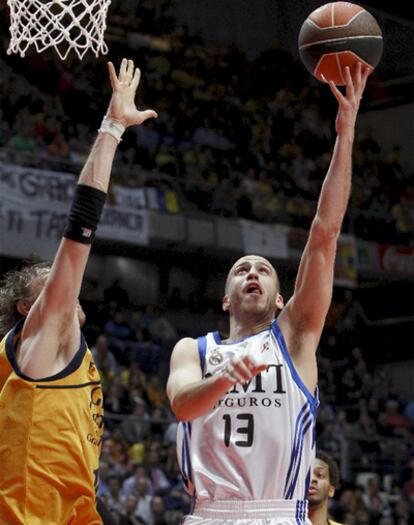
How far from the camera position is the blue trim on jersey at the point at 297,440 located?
425 cm

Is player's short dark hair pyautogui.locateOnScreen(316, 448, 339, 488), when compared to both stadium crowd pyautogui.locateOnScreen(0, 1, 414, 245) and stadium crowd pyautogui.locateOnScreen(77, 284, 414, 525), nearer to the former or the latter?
stadium crowd pyautogui.locateOnScreen(77, 284, 414, 525)

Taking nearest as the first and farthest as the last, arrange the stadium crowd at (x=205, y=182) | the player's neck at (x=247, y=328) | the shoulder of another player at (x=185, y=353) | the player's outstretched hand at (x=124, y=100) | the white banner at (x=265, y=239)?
1. the player's outstretched hand at (x=124, y=100)
2. the shoulder of another player at (x=185, y=353)
3. the player's neck at (x=247, y=328)
4. the stadium crowd at (x=205, y=182)
5. the white banner at (x=265, y=239)

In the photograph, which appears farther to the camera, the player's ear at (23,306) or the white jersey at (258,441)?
the player's ear at (23,306)

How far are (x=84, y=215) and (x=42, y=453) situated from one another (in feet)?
3.12

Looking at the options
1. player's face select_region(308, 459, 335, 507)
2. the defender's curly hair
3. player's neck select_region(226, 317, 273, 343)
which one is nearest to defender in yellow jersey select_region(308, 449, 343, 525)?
player's face select_region(308, 459, 335, 507)

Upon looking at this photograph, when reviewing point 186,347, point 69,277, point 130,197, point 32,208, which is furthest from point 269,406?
point 130,197

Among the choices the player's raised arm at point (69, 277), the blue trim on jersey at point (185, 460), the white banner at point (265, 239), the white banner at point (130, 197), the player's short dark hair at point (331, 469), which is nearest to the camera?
the player's raised arm at point (69, 277)

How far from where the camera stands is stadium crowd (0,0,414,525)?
13.9 metres

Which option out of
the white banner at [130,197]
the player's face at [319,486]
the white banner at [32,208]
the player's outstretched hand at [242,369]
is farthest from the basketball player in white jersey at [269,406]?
the white banner at [130,197]

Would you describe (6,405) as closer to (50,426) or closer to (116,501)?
(50,426)

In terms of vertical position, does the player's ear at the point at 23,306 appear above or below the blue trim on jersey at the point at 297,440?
above

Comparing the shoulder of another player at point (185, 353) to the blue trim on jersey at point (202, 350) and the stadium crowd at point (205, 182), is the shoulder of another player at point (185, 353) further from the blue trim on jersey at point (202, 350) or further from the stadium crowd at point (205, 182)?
the stadium crowd at point (205, 182)

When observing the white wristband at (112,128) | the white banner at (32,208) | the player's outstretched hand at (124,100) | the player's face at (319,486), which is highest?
the white banner at (32,208)

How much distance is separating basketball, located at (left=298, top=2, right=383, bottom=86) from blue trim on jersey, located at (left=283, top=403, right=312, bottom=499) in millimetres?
1592
